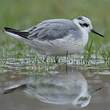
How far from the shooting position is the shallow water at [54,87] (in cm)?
686

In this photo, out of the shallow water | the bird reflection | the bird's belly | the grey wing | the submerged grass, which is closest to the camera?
the shallow water

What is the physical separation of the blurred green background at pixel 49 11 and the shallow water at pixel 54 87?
8.67 ft

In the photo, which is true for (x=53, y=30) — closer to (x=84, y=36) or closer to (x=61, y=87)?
(x=84, y=36)

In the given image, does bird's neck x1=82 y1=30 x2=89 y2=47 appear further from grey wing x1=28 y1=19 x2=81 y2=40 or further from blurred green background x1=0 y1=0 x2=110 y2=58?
blurred green background x1=0 y1=0 x2=110 y2=58

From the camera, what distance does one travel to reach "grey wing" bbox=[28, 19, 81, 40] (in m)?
9.36

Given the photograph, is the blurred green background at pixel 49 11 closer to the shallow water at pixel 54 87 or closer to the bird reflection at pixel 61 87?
the shallow water at pixel 54 87

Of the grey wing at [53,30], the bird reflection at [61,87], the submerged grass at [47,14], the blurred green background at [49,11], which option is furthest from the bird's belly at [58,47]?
the blurred green background at [49,11]

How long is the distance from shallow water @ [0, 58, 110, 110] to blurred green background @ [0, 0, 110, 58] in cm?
264

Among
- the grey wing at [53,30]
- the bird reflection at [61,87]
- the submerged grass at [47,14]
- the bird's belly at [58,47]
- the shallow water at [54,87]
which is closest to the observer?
the shallow water at [54,87]

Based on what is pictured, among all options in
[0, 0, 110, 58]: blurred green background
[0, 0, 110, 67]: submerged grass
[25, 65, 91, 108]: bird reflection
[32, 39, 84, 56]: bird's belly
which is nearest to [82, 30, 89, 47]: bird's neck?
[32, 39, 84, 56]: bird's belly

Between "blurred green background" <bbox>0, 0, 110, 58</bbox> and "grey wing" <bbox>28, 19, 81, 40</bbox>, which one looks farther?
"blurred green background" <bbox>0, 0, 110, 58</bbox>

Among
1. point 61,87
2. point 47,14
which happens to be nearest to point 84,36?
point 61,87

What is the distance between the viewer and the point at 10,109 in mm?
6562

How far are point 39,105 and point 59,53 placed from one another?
255 centimetres
